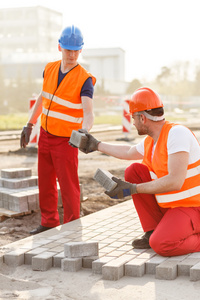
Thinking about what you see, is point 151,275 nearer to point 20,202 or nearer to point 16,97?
point 20,202

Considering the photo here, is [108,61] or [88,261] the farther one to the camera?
[108,61]

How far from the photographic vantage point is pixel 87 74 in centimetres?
556

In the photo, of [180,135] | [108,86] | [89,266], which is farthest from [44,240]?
[108,86]

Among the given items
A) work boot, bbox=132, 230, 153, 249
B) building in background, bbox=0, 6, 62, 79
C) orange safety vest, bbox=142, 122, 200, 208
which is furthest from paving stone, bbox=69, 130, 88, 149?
building in background, bbox=0, 6, 62, 79

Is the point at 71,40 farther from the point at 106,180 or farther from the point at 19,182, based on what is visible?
the point at 19,182

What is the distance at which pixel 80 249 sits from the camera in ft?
14.4

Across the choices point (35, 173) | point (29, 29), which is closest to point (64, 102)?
point (35, 173)

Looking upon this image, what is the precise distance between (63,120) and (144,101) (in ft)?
4.53

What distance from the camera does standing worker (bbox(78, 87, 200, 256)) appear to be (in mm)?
4285

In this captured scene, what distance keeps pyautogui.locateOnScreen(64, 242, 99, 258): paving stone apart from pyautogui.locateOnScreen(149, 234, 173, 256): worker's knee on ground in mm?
468

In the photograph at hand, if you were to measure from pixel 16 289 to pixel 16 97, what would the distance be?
65082 millimetres

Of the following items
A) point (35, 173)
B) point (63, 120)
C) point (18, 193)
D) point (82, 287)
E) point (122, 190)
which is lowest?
point (35, 173)

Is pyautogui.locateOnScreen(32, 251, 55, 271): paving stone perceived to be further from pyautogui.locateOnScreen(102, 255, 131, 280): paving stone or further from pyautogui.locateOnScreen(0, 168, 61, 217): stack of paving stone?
pyautogui.locateOnScreen(0, 168, 61, 217): stack of paving stone

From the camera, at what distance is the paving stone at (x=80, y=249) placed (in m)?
4.36
